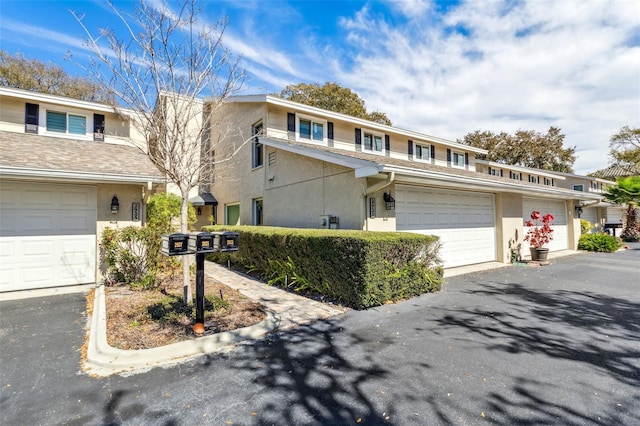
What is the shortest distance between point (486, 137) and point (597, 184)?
41.1 ft

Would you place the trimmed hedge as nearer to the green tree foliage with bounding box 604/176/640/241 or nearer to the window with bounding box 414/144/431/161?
the window with bounding box 414/144/431/161

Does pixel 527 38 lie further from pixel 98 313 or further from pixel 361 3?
pixel 98 313

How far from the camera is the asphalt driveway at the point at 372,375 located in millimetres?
2670

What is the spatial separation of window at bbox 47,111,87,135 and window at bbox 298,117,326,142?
8.28 meters

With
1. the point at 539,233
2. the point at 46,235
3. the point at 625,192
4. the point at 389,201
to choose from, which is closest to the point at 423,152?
the point at 539,233

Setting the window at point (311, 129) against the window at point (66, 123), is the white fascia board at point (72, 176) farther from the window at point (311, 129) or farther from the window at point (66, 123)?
the window at point (311, 129)

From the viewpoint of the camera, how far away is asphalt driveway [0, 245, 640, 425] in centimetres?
267

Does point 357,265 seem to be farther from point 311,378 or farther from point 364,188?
point 311,378

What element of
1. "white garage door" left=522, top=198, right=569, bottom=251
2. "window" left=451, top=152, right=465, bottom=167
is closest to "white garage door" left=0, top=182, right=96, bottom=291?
"white garage door" left=522, top=198, right=569, bottom=251

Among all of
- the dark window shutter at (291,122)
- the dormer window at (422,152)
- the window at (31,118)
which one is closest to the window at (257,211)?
the dark window shutter at (291,122)

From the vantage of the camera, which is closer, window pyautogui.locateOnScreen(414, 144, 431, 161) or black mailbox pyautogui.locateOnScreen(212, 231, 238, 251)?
black mailbox pyautogui.locateOnScreen(212, 231, 238, 251)

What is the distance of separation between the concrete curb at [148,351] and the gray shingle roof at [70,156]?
4628mm

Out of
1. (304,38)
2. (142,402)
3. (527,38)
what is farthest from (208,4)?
(527,38)

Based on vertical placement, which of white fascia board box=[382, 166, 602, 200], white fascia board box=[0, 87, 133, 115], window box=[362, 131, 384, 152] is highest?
white fascia board box=[0, 87, 133, 115]
